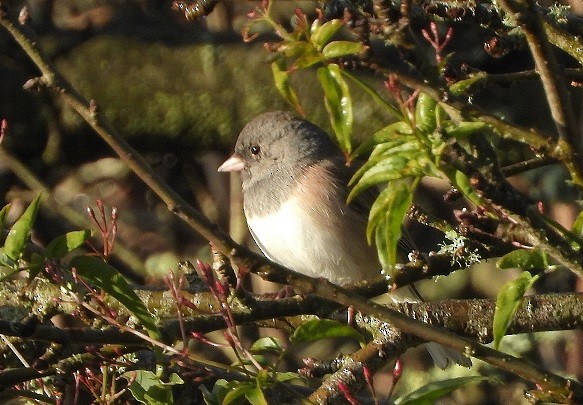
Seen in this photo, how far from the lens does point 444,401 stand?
183 inches

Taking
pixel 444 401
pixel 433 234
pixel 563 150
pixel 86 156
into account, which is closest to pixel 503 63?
pixel 433 234

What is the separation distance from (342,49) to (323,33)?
36 mm

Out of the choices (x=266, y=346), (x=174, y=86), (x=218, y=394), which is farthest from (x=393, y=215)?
(x=174, y=86)

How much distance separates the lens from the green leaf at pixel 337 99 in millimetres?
1373

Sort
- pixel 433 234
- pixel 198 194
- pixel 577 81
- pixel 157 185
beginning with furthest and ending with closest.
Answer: pixel 198 194
pixel 433 234
pixel 577 81
pixel 157 185

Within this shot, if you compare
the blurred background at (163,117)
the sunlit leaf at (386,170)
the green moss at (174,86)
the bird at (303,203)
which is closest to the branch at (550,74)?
the sunlit leaf at (386,170)

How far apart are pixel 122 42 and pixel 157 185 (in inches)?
121

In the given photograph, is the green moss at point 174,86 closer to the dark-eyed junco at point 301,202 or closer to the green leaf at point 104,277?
the dark-eyed junco at point 301,202

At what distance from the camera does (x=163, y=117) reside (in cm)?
428

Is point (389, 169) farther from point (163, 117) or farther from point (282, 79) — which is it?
point (163, 117)

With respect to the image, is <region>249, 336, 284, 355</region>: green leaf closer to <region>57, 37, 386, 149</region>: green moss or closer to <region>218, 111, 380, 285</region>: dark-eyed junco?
<region>218, 111, 380, 285</region>: dark-eyed junco

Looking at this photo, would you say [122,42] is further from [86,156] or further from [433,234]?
[433,234]

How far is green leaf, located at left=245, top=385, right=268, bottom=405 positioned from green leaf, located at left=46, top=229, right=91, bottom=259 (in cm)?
34

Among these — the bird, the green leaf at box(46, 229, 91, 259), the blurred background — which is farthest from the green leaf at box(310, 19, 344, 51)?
the blurred background
